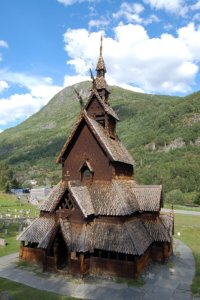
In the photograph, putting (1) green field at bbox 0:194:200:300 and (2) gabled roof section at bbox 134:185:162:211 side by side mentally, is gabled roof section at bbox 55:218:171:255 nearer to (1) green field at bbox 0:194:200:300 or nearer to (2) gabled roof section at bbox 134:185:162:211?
(2) gabled roof section at bbox 134:185:162:211

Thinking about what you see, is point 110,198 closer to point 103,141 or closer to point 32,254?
point 103,141

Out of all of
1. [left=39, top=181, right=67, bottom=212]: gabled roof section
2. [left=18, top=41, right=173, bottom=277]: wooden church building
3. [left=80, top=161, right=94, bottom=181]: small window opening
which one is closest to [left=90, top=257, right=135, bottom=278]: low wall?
[left=18, top=41, right=173, bottom=277]: wooden church building

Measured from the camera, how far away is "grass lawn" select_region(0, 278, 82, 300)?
19.3m

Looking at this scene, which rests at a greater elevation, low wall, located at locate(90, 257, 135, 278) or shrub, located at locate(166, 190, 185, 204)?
shrub, located at locate(166, 190, 185, 204)

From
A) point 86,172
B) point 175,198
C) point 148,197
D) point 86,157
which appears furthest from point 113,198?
point 175,198

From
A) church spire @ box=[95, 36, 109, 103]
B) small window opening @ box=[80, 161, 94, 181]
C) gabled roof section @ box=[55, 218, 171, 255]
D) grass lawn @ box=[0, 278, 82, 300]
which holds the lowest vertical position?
grass lawn @ box=[0, 278, 82, 300]

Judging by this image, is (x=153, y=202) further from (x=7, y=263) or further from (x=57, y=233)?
(x=7, y=263)

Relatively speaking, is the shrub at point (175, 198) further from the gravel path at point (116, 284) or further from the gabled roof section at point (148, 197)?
the gravel path at point (116, 284)

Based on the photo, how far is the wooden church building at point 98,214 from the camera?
22594mm

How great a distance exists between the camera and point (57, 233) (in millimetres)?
23234

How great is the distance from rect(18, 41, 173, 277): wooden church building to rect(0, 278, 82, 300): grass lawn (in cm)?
300

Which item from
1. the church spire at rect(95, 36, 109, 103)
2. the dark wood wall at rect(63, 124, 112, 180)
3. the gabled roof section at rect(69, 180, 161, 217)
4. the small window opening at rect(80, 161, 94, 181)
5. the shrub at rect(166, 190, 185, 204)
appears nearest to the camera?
the gabled roof section at rect(69, 180, 161, 217)

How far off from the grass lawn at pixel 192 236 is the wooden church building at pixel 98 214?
3.64 meters

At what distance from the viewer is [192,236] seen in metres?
41.9
